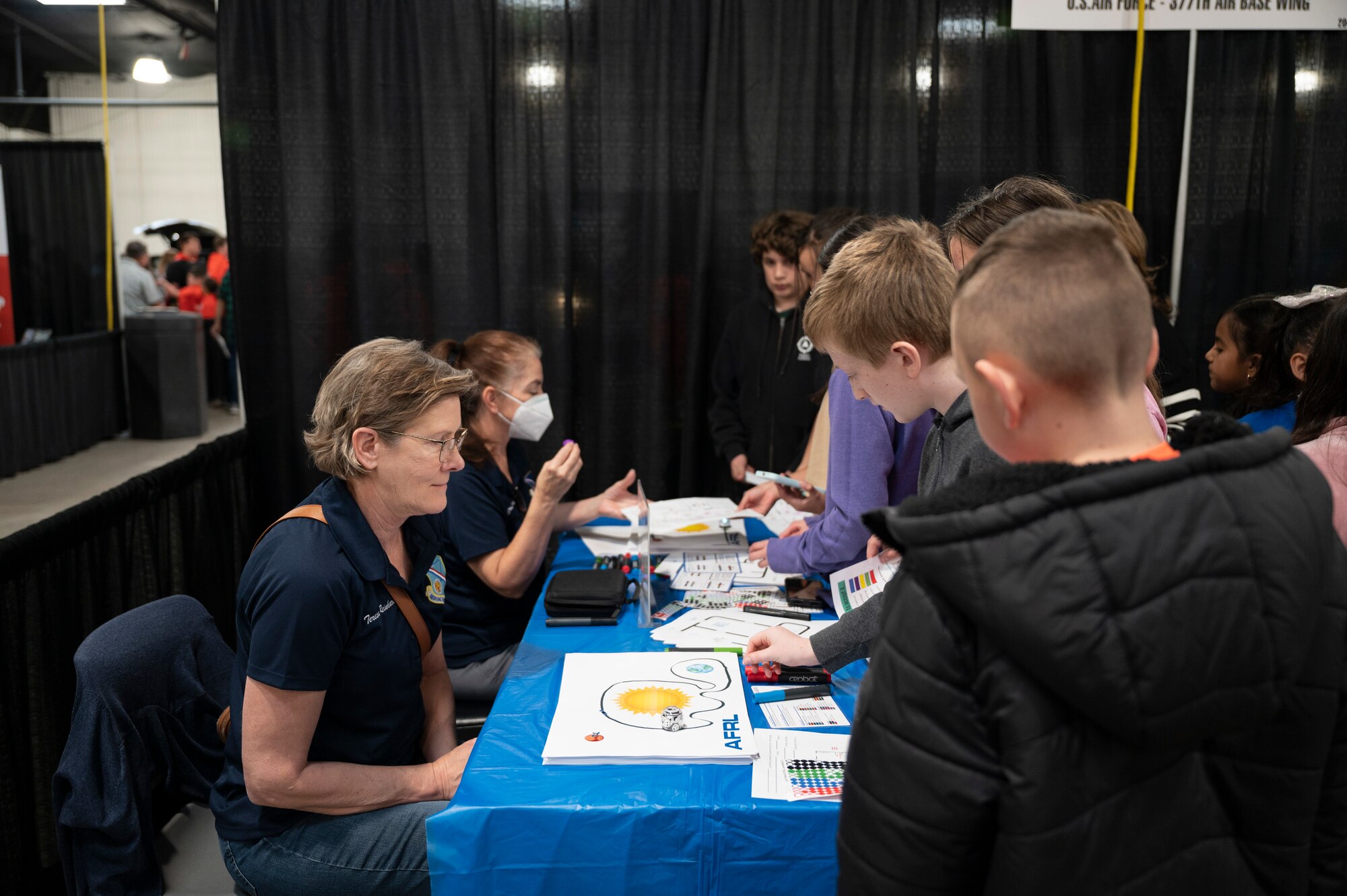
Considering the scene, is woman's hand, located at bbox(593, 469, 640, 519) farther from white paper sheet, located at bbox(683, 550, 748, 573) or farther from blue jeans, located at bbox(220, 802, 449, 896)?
blue jeans, located at bbox(220, 802, 449, 896)

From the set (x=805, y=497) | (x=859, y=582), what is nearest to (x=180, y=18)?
(x=805, y=497)

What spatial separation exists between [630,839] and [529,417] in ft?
4.61

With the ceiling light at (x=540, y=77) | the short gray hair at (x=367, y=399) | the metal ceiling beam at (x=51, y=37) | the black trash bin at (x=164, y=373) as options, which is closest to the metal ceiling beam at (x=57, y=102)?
the metal ceiling beam at (x=51, y=37)

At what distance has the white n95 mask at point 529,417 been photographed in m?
2.53

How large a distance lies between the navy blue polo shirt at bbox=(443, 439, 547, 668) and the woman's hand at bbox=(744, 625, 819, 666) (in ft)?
2.78

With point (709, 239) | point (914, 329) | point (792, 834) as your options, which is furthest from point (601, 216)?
point (792, 834)

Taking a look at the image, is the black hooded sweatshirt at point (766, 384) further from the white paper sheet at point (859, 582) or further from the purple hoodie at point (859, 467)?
the white paper sheet at point (859, 582)

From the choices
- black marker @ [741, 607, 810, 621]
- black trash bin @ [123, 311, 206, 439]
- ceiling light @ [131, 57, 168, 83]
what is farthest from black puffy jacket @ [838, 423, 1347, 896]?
ceiling light @ [131, 57, 168, 83]

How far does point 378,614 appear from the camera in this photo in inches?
64.9

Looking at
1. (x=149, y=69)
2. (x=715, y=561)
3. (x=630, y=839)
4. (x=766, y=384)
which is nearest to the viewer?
(x=630, y=839)

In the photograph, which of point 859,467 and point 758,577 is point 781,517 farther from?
point 859,467

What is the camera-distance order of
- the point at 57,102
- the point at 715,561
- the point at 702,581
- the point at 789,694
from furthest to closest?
the point at 57,102 → the point at 715,561 → the point at 702,581 → the point at 789,694

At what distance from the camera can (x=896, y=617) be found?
2.82ft

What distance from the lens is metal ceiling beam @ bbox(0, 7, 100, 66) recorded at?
19.0 ft
